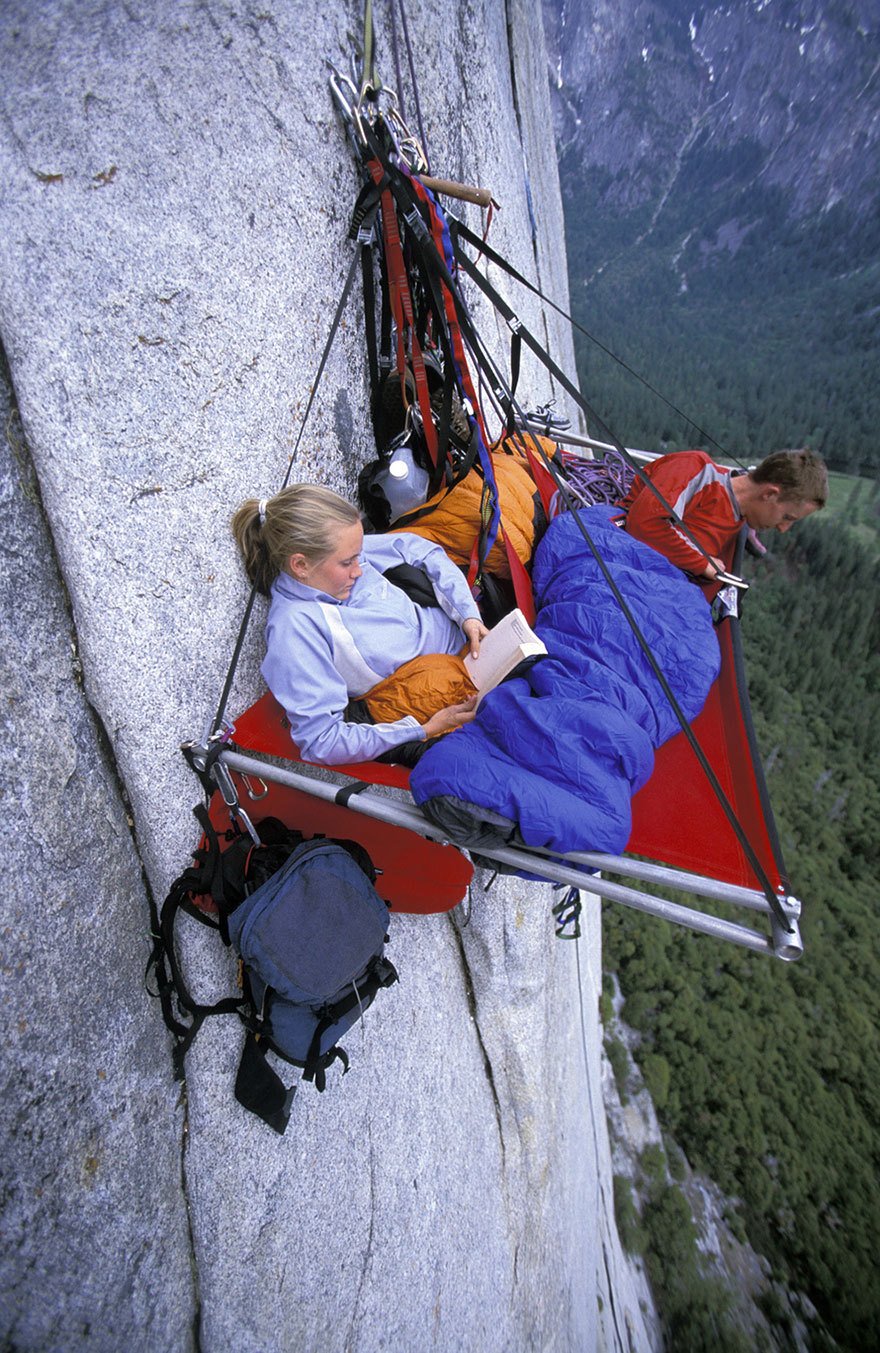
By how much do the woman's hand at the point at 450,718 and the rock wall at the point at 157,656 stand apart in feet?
2.61

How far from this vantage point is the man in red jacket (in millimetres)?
3092

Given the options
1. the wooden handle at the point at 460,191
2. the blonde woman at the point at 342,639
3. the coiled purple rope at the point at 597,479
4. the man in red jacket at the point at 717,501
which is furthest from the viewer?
the coiled purple rope at the point at 597,479

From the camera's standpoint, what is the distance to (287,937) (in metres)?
1.91

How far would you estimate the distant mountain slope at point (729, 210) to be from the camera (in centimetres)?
5969

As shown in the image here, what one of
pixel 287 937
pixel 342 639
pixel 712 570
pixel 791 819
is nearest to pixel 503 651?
pixel 342 639

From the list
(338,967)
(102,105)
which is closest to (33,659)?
(338,967)

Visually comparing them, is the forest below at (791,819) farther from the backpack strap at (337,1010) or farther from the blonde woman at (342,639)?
the backpack strap at (337,1010)

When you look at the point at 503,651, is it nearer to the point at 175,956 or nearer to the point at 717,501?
the point at 175,956

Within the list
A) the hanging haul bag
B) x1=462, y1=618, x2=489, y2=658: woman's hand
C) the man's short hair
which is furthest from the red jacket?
the hanging haul bag

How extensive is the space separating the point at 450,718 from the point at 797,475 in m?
2.22

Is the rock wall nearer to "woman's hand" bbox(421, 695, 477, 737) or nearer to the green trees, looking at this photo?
"woman's hand" bbox(421, 695, 477, 737)

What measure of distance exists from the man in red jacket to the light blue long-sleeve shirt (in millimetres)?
1133

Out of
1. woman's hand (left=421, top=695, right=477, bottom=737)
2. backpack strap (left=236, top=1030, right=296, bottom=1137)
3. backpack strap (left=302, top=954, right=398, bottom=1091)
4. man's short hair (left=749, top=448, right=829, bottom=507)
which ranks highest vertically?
man's short hair (left=749, top=448, right=829, bottom=507)

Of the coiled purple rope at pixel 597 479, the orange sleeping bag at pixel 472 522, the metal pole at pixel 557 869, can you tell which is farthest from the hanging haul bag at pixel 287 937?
the coiled purple rope at pixel 597 479
